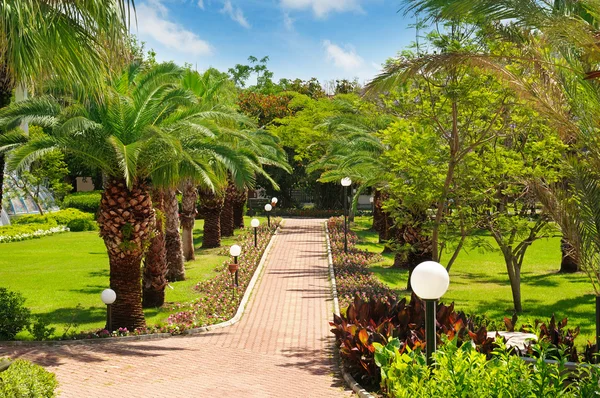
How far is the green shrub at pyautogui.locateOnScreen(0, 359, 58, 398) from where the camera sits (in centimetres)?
709

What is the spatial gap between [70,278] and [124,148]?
32.1 ft

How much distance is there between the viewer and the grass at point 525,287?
660 inches

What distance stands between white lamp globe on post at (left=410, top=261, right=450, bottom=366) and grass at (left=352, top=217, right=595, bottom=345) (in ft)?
24.3

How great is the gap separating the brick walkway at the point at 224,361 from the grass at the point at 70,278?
2221 millimetres

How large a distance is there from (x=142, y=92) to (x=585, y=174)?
8828 mm

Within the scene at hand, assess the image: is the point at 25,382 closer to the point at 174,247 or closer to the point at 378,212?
the point at 174,247

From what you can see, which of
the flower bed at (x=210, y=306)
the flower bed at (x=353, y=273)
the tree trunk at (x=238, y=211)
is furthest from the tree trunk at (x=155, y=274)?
the tree trunk at (x=238, y=211)

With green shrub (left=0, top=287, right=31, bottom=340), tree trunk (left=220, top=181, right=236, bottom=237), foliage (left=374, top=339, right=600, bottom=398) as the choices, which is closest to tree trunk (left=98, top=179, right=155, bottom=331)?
green shrub (left=0, top=287, right=31, bottom=340)

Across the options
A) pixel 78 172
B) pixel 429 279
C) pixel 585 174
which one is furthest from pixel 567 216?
pixel 78 172

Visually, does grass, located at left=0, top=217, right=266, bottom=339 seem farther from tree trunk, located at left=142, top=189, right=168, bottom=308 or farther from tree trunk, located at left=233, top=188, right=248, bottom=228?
tree trunk, located at left=233, top=188, right=248, bottom=228

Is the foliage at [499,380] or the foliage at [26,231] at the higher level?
the foliage at [26,231]

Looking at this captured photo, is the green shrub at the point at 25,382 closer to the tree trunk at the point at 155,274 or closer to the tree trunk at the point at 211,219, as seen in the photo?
the tree trunk at the point at 155,274

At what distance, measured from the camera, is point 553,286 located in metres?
20.9

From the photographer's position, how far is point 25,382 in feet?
24.1
